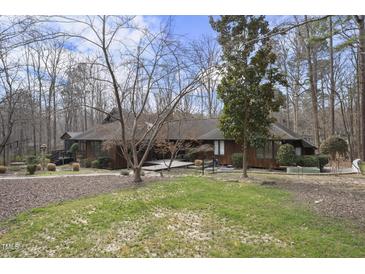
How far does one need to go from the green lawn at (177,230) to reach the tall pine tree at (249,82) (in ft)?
16.1

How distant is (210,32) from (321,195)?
7.78 m

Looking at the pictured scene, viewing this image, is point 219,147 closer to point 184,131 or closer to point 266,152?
point 184,131

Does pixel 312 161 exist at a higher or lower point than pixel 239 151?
lower

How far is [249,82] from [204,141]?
807 cm

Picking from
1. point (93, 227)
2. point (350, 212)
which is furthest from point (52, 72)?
point (350, 212)

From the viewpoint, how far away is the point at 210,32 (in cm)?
1078

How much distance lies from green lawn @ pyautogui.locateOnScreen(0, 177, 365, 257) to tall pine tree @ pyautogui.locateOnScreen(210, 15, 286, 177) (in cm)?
490

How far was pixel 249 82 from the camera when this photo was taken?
10.7 meters

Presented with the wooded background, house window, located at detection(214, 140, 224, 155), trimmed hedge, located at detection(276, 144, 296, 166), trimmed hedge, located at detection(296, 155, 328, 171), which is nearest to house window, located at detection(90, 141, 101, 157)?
the wooded background

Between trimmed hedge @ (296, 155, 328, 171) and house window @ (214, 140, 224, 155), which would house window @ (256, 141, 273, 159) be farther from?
house window @ (214, 140, 224, 155)

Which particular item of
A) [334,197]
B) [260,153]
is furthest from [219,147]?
[334,197]

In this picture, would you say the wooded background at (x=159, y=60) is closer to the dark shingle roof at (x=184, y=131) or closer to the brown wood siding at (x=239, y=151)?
the dark shingle roof at (x=184, y=131)

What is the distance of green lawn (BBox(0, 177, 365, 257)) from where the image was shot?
3.83 metres

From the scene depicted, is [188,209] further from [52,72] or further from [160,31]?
[52,72]
